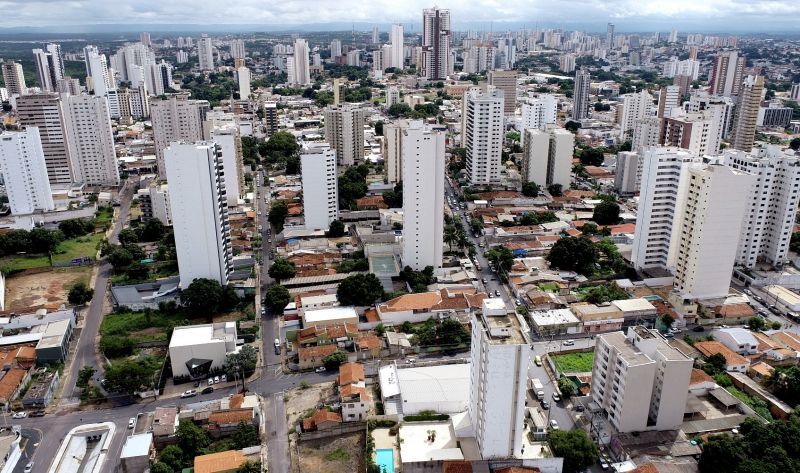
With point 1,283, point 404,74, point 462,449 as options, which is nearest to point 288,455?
point 462,449

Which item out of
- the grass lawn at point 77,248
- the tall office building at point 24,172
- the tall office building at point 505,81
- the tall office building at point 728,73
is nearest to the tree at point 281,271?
the grass lawn at point 77,248

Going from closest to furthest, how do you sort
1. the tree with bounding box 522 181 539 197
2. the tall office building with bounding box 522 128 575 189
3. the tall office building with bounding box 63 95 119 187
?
the tree with bounding box 522 181 539 197 → the tall office building with bounding box 522 128 575 189 → the tall office building with bounding box 63 95 119 187

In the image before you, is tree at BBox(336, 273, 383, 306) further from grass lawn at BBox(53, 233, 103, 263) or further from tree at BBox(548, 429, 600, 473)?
grass lawn at BBox(53, 233, 103, 263)

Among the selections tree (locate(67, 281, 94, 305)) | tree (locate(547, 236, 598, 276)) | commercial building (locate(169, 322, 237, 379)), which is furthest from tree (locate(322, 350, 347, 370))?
tree (locate(547, 236, 598, 276))

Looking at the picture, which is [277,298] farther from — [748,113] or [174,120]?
[748,113]

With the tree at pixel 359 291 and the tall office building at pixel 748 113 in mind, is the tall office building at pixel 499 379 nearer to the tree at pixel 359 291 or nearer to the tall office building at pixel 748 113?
the tree at pixel 359 291

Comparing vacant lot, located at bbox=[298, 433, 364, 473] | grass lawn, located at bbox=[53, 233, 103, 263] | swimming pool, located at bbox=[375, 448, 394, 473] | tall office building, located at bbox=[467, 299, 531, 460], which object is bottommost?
vacant lot, located at bbox=[298, 433, 364, 473]
